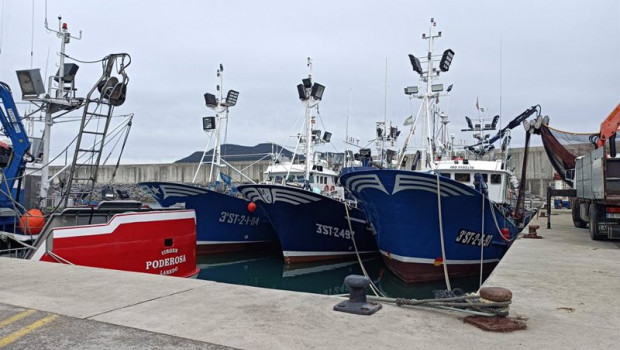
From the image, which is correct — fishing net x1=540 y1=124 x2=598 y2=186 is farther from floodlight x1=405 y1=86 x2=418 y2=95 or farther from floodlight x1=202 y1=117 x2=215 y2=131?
floodlight x1=202 y1=117 x2=215 y2=131

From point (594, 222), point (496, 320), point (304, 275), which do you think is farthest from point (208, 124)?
point (496, 320)

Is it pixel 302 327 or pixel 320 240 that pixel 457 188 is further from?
pixel 302 327

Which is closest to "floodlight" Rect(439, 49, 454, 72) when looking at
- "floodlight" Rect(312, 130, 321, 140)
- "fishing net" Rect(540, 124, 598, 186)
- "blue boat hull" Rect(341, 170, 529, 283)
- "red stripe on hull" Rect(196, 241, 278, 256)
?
"fishing net" Rect(540, 124, 598, 186)

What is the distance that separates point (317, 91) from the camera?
56.9 feet

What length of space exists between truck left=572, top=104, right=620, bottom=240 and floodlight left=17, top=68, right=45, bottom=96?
36.3ft

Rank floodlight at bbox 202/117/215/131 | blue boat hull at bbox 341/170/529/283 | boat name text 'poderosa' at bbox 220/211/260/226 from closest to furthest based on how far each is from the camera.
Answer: blue boat hull at bbox 341/170/529/283 < boat name text 'poderosa' at bbox 220/211/260/226 < floodlight at bbox 202/117/215/131

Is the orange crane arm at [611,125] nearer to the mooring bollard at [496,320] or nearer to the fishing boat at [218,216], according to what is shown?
the mooring bollard at [496,320]

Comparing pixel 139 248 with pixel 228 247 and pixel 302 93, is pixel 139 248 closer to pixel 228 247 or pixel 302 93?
pixel 228 247

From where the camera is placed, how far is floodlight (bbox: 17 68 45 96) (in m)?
9.21

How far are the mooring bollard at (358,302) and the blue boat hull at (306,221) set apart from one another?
28.0ft

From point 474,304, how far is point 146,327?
2.46 metres

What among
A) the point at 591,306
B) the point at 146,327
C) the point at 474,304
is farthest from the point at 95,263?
the point at 591,306

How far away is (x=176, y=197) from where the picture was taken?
49.1ft

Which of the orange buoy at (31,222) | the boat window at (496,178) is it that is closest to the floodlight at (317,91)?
the boat window at (496,178)
